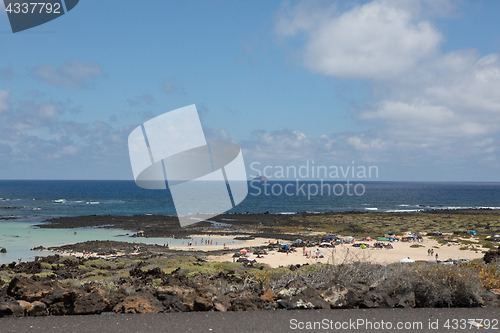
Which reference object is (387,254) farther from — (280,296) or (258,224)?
(280,296)

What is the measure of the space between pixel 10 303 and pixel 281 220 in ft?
185

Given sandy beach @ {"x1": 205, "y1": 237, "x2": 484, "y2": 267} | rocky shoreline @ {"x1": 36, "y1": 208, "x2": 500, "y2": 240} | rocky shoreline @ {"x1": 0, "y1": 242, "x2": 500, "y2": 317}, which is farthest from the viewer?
rocky shoreline @ {"x1": 36, "y1": 208, "x2": 500, "y2": 240}

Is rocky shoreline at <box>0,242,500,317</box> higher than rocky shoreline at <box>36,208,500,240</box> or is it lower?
higher

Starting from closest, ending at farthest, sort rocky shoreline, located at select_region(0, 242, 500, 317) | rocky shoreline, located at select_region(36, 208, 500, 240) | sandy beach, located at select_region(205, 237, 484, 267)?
rocky shoreline, located at select_region(0, 242, 500, 317) → sandy beach, located at select_region(205, 237, 484, 267) → rocky shoreline, located at select_region(36, 208, 500, 240)

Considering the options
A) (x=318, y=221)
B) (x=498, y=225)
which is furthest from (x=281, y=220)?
(x=498, y=225)

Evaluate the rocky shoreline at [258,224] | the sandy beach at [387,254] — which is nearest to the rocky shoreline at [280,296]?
the sandy beach at [387,254]

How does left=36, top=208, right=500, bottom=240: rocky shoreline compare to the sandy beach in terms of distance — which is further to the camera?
left=36, top=208, right=500, bottom=240: rocky shoreline

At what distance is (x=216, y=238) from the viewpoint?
146 feet

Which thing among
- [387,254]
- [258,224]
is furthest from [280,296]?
[258,224]

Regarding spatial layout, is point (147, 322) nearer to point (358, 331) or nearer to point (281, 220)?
point (358, 331)

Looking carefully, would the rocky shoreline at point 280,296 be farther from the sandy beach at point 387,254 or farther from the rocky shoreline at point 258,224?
the rocky shoreline at point 258,224

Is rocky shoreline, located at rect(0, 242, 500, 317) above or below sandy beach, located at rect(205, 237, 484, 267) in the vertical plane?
above

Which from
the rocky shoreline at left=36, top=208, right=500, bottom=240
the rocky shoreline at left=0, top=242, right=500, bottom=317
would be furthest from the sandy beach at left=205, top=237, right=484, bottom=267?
the rocky shoreline at left=0, top=242, right=500, bottom=317

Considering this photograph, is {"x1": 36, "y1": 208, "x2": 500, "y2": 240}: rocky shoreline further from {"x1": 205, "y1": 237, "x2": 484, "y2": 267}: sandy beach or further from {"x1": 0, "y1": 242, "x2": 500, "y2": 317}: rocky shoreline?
{"x1": 0, "y1": 242, "x2": 500, "y2": 317}: rocky shoreline
